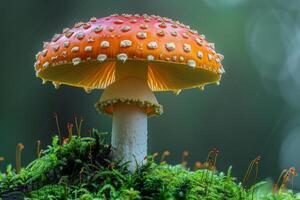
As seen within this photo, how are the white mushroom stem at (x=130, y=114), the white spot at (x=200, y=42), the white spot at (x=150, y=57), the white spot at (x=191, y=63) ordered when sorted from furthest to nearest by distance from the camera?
the white mushroom stem at (x=130, y=114) < the white spot at (x=200, y=42) < the white spot at (x=191, y=63) < the white spot at (x=150, y=57)

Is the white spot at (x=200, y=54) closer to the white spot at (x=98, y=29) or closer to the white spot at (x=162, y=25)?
the white spot at (x=162, y=25)

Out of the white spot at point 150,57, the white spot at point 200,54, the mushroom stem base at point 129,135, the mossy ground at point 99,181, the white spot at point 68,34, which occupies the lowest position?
the mossy ground at point 99,181

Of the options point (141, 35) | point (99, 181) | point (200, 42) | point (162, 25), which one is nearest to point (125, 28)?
point (141, 35)

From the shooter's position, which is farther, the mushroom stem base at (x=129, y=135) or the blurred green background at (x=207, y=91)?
the blurred green background at (x=207, y=91)

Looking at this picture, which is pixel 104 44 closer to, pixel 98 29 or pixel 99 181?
pixel 98 29

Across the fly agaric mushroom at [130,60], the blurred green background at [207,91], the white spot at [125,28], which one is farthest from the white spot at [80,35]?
the blurred green background at [207,91]

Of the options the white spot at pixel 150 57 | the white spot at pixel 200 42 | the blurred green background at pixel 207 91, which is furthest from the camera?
the blurred green background at pixel 207 91

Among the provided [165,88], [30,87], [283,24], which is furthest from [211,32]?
[165,88]

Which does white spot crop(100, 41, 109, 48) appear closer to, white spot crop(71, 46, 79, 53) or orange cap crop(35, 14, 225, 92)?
orange cap crop(35, 14, 225, 92)
